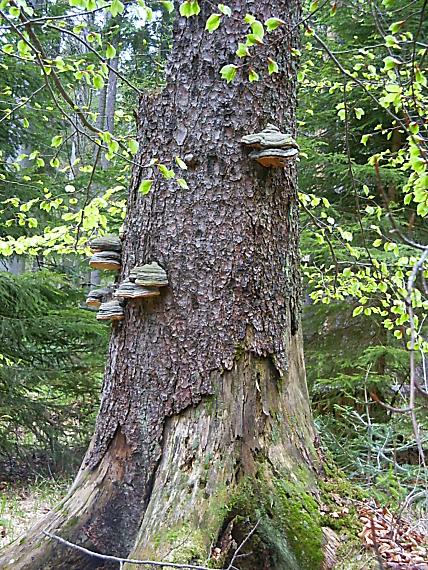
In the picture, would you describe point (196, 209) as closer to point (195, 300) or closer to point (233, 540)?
point (195, 300)

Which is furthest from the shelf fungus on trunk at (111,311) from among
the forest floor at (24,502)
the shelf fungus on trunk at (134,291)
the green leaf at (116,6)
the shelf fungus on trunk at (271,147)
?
the forest floor at (24,502)

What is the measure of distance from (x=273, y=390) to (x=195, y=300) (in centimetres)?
65

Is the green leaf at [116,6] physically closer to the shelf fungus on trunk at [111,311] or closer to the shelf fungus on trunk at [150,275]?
the shelf fungus on trunk at [150,275]

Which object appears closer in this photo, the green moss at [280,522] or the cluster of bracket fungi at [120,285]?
the green moss at [280,522]

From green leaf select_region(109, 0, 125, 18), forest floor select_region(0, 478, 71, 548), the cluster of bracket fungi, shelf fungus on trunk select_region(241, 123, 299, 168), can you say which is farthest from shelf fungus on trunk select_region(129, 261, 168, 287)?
forest floor select_region(0, 478, 71, 548)

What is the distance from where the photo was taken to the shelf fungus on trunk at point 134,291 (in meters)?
2.72

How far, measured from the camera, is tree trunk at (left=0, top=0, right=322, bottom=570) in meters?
2.61

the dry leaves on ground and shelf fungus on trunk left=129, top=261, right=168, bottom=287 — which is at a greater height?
shelf fungus on trunk left=129, top=261, right=168, bottom=287

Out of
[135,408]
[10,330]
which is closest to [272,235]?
[135,408]

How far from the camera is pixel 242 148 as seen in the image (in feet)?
9.25

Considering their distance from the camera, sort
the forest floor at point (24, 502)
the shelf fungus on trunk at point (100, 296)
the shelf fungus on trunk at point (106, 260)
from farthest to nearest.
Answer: the forest floor at point (24, 502), the shelf fungus on trunk at point (100, 296), the shelf fungus on trunk at point (106, 260)

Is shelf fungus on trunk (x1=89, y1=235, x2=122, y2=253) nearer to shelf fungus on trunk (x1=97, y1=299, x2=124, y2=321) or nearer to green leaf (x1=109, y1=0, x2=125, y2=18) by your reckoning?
shelf fungus on trunk (x1=97, y1=299, x2=124, y2=321)

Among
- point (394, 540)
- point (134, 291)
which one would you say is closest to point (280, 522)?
point (394, 540)

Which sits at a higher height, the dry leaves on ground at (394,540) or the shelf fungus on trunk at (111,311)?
the shelf fungus on trunk at (111,311)
